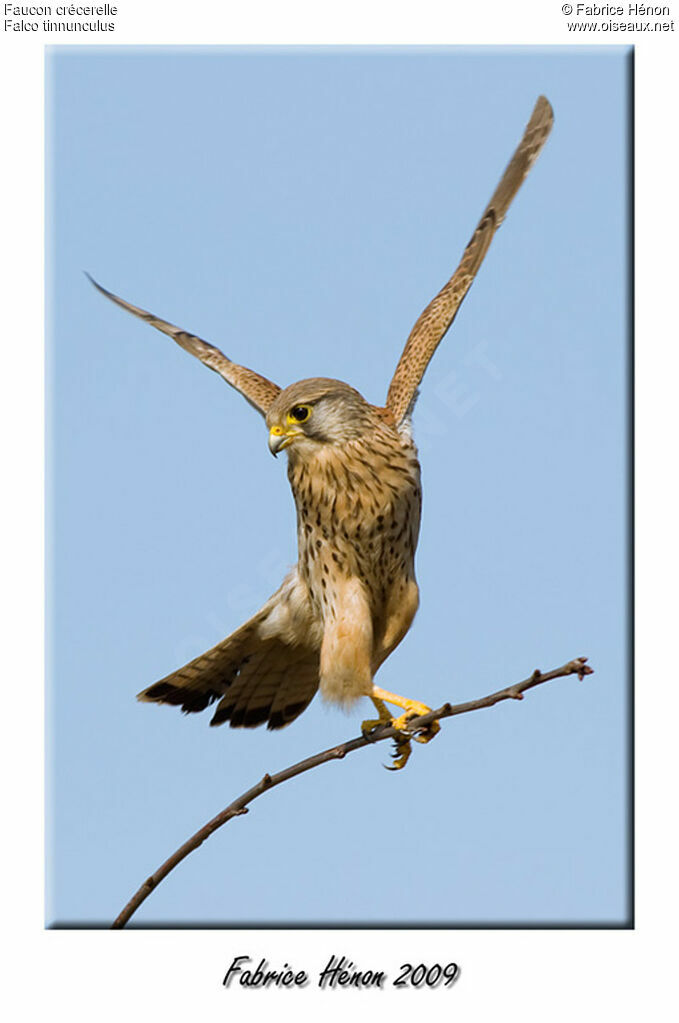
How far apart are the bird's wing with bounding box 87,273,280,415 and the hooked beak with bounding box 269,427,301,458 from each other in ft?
2.21

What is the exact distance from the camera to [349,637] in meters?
4.36

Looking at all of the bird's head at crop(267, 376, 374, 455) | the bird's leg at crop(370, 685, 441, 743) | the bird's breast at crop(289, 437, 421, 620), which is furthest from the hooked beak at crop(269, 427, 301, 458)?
the bird's leg at crop(370, 685, 441, 743)

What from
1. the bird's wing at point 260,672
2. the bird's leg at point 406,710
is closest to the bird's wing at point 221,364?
the bird's wing at point 260,672

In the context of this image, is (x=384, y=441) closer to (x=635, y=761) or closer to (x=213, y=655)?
(x=213, y=655)

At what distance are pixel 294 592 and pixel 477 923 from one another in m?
1.38

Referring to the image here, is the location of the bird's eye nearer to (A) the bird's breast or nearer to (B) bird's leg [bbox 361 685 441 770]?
(A) the bird's breast

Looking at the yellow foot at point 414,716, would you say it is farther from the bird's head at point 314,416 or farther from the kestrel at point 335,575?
the bird's head at point 314,416

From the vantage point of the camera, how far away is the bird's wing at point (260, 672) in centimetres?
466

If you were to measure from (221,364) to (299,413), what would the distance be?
1.19 m

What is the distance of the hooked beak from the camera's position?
4344 millimetres

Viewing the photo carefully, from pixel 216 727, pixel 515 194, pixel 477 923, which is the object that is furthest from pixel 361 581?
pixel 515 194

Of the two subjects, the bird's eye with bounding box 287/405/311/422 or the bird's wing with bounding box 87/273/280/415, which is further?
the bird's wing with bounding box 87/273/280/415

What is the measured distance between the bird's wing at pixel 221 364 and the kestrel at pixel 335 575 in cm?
61

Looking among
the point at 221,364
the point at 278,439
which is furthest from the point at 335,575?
the point at 221,364
